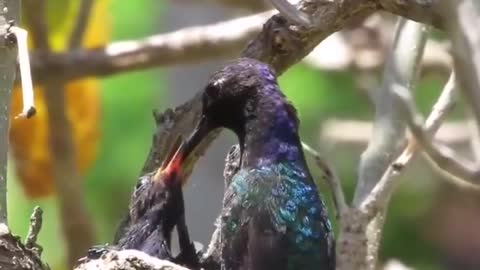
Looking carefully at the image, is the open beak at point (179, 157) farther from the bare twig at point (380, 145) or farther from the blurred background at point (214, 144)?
the blurred background at point (214, 144)

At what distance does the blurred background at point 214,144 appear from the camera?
355 centimetres

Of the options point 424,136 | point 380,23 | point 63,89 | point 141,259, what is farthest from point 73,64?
point 424,136

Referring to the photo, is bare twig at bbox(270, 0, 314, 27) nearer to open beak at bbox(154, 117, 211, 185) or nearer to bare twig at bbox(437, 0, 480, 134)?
open beak at bbox(154, 117, 211, 185)

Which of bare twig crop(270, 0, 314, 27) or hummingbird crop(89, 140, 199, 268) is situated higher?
bare twig crop(270, 0, 314, 27)

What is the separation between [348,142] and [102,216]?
1141 mm

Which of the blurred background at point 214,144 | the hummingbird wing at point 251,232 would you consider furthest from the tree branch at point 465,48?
the blurred background at point 214,144

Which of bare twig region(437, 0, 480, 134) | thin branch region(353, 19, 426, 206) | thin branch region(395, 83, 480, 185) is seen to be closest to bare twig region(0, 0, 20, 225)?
thin branch region(395, 83, 480, 185)

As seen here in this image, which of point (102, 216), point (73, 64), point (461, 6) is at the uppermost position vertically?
point (461, 6)

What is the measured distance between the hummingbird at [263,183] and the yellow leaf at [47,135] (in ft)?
3.30

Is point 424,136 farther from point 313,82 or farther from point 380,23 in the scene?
point 313,82

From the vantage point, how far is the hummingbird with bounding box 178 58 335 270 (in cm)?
186

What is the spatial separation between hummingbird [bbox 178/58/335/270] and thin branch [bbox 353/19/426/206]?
0.19 meters

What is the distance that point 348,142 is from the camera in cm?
352

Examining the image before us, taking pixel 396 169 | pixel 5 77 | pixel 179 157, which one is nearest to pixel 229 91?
pixel 179 157
